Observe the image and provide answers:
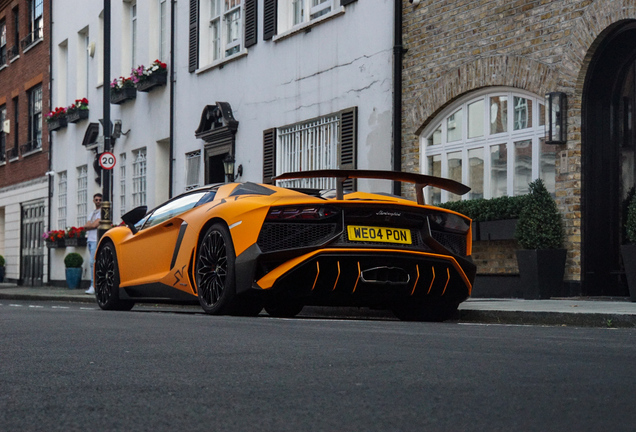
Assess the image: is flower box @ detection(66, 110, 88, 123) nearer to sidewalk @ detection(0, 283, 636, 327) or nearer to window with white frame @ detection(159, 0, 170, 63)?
window with white frame @ detection(159, 0, 170, 63)

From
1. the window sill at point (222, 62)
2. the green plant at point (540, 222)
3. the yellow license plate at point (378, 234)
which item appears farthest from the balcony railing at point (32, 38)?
the yellow license plate at point (378, 234)

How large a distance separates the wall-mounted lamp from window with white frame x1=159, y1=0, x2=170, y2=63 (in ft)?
39.9

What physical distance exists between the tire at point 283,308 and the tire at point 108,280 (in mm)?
2247

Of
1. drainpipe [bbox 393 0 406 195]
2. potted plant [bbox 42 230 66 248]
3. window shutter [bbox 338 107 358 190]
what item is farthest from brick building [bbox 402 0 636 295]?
potted plant [bbox 42 230 66 248]

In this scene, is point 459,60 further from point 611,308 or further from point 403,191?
point 611,308

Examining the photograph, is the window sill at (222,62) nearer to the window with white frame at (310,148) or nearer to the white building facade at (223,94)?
the white building facade at (223,94)

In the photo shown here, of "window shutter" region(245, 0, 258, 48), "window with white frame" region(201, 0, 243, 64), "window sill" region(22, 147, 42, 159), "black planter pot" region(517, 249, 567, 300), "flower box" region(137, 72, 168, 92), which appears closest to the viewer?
"black planter pot" region(517, 249, 567, 300)

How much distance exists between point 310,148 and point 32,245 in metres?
15.8

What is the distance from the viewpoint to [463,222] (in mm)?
8719

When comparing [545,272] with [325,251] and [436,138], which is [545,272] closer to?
[436,138]

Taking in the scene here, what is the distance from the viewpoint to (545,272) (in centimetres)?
1173

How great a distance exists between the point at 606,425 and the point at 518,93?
10108 mm

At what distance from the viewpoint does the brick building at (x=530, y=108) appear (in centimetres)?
1182

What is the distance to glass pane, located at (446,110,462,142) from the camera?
553 inches
